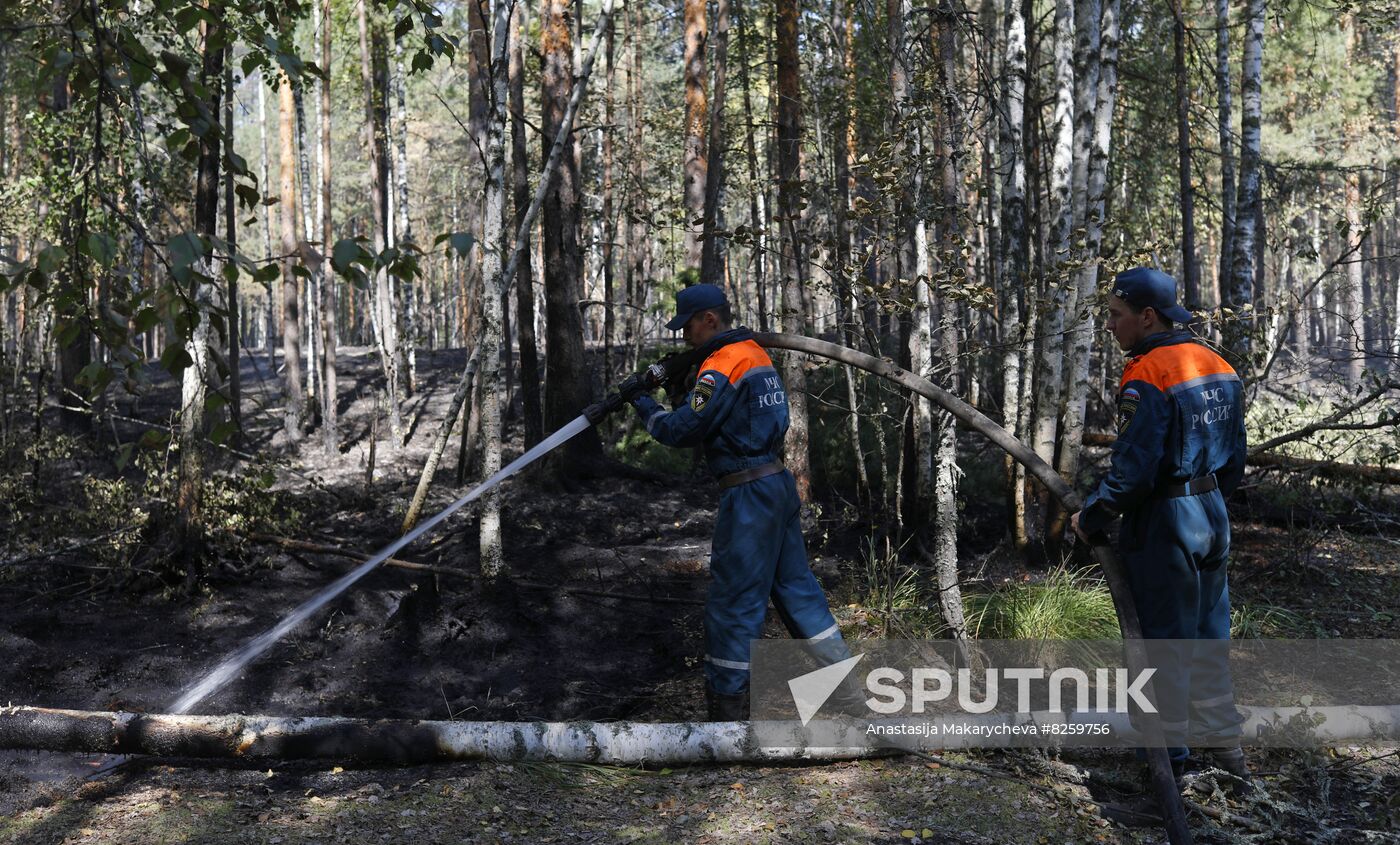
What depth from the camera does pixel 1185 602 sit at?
414cm

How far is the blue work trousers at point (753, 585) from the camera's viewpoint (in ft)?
15.5

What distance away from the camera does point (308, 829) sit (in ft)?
12.1

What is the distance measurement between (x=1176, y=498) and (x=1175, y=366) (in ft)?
1.76

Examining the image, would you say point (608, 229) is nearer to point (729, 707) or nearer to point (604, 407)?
point (604, 407)

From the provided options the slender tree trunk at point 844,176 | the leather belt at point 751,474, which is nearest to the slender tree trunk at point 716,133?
the slender tree trunk at point 844,176

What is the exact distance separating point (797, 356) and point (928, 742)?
5357 mm

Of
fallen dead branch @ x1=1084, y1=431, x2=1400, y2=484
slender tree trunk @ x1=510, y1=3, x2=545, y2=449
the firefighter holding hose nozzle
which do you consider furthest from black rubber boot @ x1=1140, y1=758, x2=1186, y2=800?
slender tree trunk @ x1=510, y1=3, x2=545, y2=449

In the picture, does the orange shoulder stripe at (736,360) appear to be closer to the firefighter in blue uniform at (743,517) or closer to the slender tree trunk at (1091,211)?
the firefighter in blue uniform at (743,517)

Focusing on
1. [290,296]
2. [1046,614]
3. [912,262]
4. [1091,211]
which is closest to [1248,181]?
[1091,211]

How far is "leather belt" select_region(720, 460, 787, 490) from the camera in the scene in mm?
4797

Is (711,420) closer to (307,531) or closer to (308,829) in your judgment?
(308,829)

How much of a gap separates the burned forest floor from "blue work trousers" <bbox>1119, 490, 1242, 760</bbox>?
1.04 ft

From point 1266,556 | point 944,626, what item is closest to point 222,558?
point 944,626

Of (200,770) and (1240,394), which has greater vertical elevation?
(1240,394)
